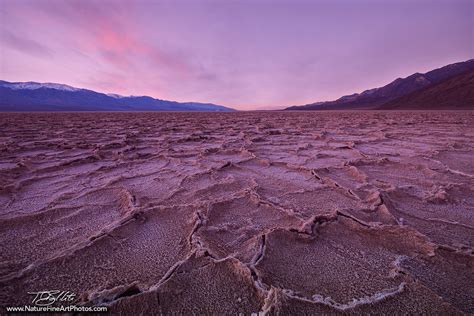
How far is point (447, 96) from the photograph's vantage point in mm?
35438

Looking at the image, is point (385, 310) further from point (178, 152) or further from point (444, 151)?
point (444, 151)

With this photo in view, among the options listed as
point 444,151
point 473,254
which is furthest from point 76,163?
point 444,151

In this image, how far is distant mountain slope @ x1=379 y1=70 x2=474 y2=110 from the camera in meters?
32.1

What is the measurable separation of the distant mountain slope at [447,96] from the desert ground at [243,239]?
40043 mm

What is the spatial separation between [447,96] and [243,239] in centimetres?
4791

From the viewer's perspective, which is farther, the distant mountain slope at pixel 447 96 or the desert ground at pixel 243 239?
the distant mountain slope at pixel 447 96

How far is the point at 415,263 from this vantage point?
3.55ft

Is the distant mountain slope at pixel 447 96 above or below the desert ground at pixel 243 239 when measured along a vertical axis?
above

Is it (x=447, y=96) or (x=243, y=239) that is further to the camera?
(x=447, y=96)

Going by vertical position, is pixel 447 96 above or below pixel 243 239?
above

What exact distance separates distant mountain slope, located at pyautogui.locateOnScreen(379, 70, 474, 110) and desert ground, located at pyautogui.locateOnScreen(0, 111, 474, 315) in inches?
1576

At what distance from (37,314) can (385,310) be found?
1.26 m

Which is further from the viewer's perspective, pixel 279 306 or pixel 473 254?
pixel 473 254

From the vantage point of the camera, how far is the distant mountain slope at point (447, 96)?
32.1 meters
